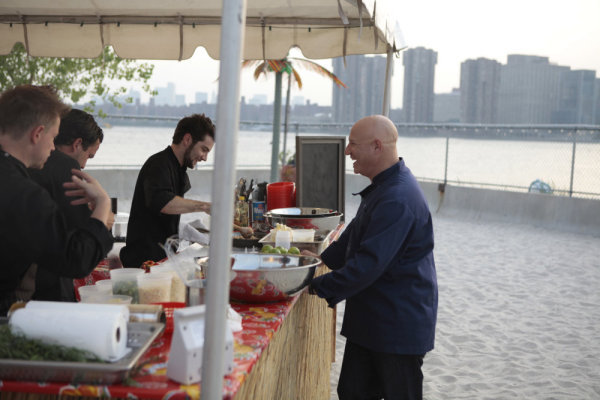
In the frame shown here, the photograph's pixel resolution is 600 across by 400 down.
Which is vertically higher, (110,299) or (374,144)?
(374,144)

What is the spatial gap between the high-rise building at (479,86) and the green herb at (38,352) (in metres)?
36.4

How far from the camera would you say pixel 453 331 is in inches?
234

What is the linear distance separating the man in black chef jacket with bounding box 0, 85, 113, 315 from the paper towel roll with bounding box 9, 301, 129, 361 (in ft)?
0.66

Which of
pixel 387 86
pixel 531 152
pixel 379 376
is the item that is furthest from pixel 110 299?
pixel 531 152

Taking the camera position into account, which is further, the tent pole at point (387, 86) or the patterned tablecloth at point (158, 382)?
the tent pole at point (387, 86)

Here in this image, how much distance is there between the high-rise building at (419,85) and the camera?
3105cm

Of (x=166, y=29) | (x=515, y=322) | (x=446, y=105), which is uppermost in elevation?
(x=446, y=105)

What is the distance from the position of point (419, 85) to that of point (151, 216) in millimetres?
30029

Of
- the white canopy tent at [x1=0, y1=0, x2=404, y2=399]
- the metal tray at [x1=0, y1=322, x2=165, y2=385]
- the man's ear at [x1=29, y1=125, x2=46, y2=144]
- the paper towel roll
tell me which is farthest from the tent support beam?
the metal tray at [x1=0, y1=322, x2=165, y2=385]

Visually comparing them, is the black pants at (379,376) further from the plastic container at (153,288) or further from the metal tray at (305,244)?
the plastic container at (153,288)

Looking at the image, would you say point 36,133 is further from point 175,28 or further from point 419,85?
point 419,85

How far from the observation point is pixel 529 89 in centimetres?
3562

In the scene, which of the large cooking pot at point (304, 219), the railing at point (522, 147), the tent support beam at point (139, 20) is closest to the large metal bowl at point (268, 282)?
the large cooking pot at point (304, 219)

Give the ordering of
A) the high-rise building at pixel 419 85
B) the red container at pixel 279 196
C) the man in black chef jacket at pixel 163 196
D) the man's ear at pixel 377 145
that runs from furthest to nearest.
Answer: the high-rise building at pixel 419 85 < the red container at pixel 279 196 < the man in black chef jacket at pixel 163 196 < the man's ear at pixel 377 145
